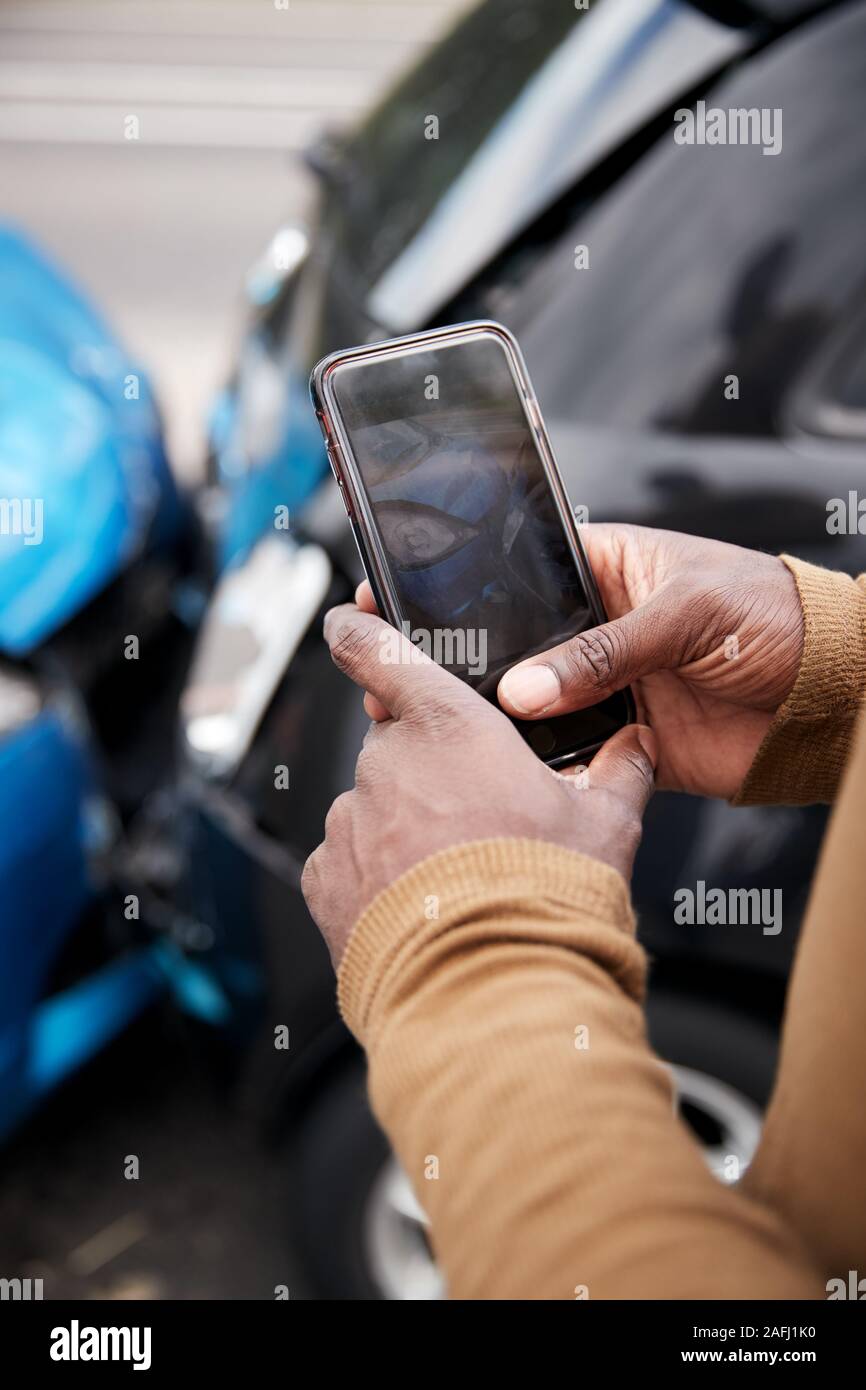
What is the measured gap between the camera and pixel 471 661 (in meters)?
1.07

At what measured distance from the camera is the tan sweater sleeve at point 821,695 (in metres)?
1.16

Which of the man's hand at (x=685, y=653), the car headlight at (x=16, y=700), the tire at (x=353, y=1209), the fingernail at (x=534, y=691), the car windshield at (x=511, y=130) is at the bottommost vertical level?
the tire at (x=353, y=1209)

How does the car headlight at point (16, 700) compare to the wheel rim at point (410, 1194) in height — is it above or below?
above

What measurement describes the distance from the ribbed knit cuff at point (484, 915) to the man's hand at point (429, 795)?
2 centimetres

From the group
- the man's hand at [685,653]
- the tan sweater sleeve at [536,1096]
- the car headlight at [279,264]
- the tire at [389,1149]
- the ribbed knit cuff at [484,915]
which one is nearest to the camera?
the tan sweater sleeve at [536,1096]

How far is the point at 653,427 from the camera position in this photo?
5.46ft

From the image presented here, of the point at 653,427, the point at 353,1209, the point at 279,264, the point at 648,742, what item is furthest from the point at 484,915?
the point at 279,264

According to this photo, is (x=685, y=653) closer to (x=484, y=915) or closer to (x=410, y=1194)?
(x=484, y=915)

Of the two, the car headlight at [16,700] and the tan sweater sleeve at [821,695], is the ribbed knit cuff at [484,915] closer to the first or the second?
the tan sweater sleeve at [821,695]

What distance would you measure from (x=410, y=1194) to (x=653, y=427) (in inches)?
46.9

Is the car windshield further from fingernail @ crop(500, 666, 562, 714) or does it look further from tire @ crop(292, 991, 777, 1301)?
tire @ crop(292, 991, 777, 1301)

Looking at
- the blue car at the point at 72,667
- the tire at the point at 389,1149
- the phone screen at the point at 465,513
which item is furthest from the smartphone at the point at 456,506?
the blue car at the point at 72,667

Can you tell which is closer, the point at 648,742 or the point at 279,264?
the point at 648,742

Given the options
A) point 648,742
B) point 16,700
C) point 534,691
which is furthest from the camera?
point 16,700
